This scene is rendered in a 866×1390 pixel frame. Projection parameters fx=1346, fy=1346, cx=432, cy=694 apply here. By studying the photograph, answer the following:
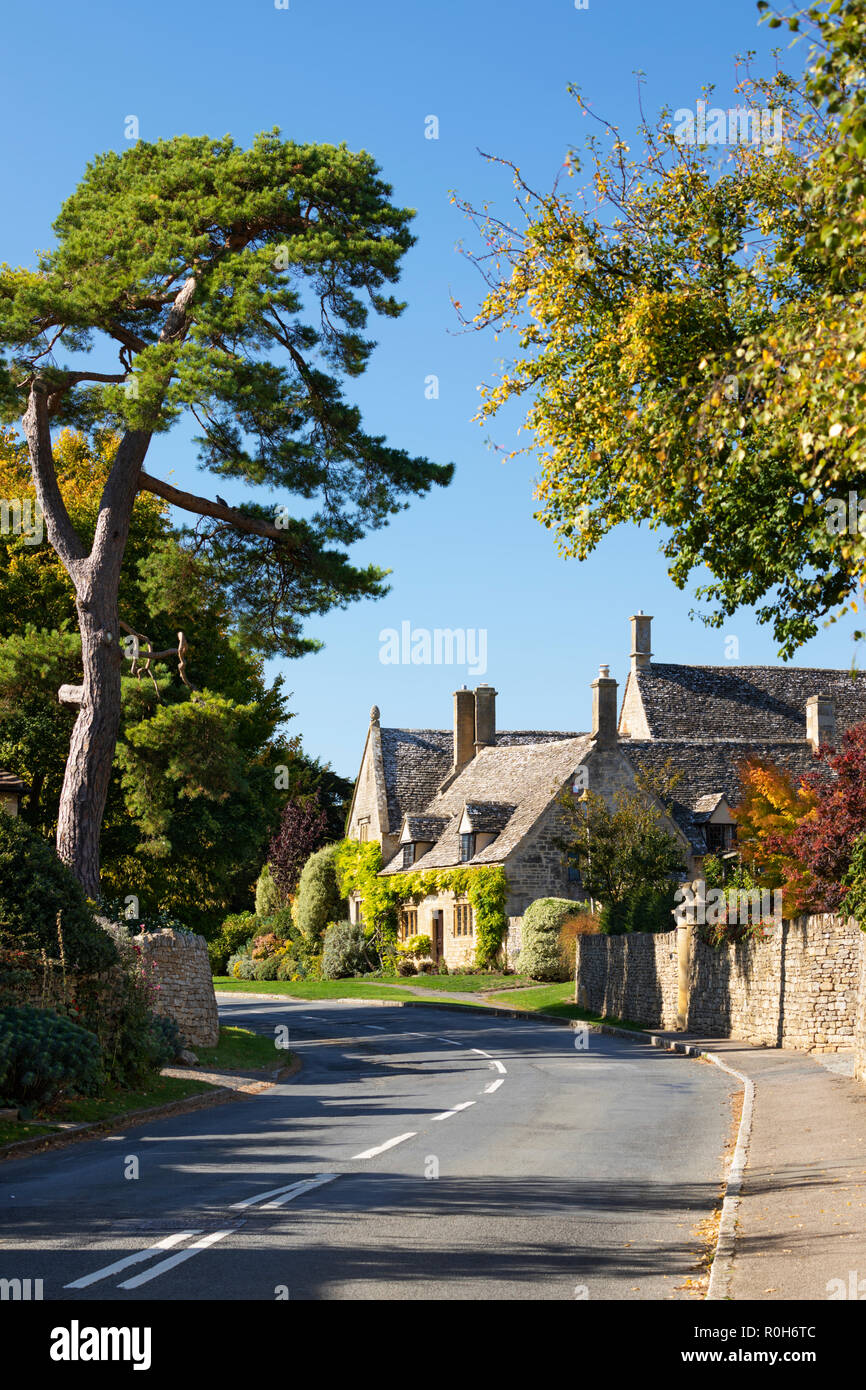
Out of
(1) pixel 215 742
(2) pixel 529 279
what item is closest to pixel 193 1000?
(1) pixel 215 742

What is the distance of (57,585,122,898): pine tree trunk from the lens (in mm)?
24656

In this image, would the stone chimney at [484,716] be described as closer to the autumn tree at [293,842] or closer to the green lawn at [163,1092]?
the autumn tree at [293,842]

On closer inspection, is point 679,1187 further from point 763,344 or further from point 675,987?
point 675,987

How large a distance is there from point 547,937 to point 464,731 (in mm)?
21678

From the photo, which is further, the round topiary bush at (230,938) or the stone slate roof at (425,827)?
the round topiary bush at (230,938)

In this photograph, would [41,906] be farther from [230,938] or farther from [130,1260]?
[230,938]

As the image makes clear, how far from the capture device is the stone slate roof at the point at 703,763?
177 feet

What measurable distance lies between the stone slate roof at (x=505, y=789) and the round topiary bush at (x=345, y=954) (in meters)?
3.52

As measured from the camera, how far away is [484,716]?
6512 centimetres

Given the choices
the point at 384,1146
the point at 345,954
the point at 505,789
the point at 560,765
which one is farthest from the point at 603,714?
the point at 384,1146

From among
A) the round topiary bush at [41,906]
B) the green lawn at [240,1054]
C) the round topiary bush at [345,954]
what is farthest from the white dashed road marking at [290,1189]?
the round topiary bush at [345,954]

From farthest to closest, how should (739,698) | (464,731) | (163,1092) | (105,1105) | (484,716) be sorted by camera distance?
(464,731) → (484,716) → (739,698) → (163,1092) → (105,1105)
